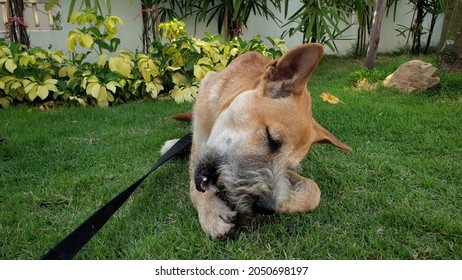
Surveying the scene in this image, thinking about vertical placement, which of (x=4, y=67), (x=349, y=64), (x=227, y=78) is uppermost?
(x=227, y=78)

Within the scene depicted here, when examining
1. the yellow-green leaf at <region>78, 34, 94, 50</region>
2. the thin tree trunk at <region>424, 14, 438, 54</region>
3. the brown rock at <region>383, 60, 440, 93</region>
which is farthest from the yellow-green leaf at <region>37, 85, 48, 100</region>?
the thin tree trunk at <region>424, 14, 438, 54</region>

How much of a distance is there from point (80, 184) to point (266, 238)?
1.81 m

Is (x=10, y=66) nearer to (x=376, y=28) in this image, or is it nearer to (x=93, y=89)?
(x=93, y=89)

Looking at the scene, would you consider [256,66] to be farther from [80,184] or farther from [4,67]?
[4,67]

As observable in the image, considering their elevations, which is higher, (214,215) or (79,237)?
(79,237)

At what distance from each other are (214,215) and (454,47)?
19.7 feet

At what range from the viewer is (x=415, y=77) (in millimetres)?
6254

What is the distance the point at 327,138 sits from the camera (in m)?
2.95

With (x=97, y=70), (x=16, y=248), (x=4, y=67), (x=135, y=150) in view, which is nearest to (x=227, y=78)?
(x=135, y=150)

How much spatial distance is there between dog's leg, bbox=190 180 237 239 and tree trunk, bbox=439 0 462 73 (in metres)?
5.79

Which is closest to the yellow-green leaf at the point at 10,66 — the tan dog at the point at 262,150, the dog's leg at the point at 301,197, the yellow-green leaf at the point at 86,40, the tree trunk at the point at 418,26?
the yellow-green leaf at the point at 86,40

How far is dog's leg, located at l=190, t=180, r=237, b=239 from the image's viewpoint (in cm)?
243

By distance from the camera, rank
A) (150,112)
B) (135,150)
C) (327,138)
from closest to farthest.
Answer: (327,138) < (135,150) < (150,112)

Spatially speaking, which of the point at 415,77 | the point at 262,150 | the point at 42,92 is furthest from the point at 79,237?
the point at 415,77
